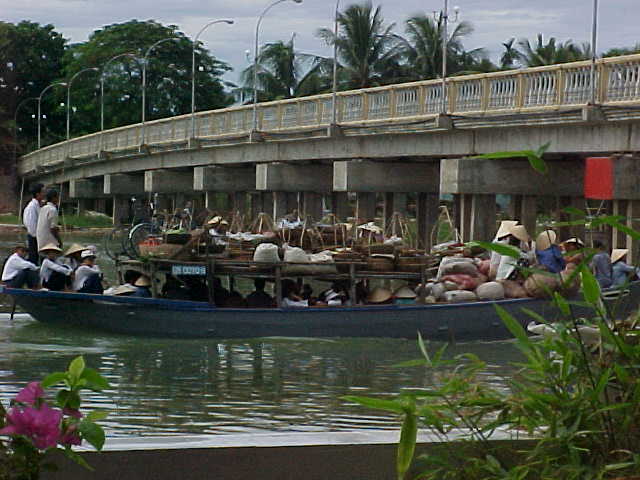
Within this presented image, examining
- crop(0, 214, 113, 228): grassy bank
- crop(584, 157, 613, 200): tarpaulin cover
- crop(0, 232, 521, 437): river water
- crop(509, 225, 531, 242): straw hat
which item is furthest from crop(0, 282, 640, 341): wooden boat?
crop(0, 214, 113, 228): grassy bank

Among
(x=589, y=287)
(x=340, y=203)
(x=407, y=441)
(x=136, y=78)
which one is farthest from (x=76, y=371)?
(x=136, y=78)

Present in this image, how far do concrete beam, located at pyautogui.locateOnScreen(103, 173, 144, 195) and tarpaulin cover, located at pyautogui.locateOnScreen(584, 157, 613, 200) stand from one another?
4743cm

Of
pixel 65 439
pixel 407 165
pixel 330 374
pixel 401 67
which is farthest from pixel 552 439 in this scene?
pixel 401 67

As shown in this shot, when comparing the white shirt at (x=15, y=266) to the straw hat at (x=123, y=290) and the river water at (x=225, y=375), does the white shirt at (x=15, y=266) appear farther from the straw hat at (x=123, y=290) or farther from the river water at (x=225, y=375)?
the straw hat at (x=123, y=290)

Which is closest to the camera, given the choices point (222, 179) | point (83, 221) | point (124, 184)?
point (222, 179)

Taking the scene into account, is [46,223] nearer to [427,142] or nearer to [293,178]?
[427,142]

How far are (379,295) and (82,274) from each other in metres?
4.48

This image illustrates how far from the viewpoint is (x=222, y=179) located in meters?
49.9

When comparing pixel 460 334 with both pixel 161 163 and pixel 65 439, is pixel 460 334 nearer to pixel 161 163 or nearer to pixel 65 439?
pixel 65 439

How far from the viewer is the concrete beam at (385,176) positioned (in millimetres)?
35344

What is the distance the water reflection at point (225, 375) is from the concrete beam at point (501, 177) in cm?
967

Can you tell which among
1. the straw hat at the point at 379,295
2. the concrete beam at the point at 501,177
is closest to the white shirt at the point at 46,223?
the straw hat at the point at 379,295

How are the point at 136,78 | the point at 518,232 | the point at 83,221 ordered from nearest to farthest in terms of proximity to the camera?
1. the point at 518,232
2. the point at 83,221
3. the point at 136,78

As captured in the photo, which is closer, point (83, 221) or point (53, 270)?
point (53, 270)
